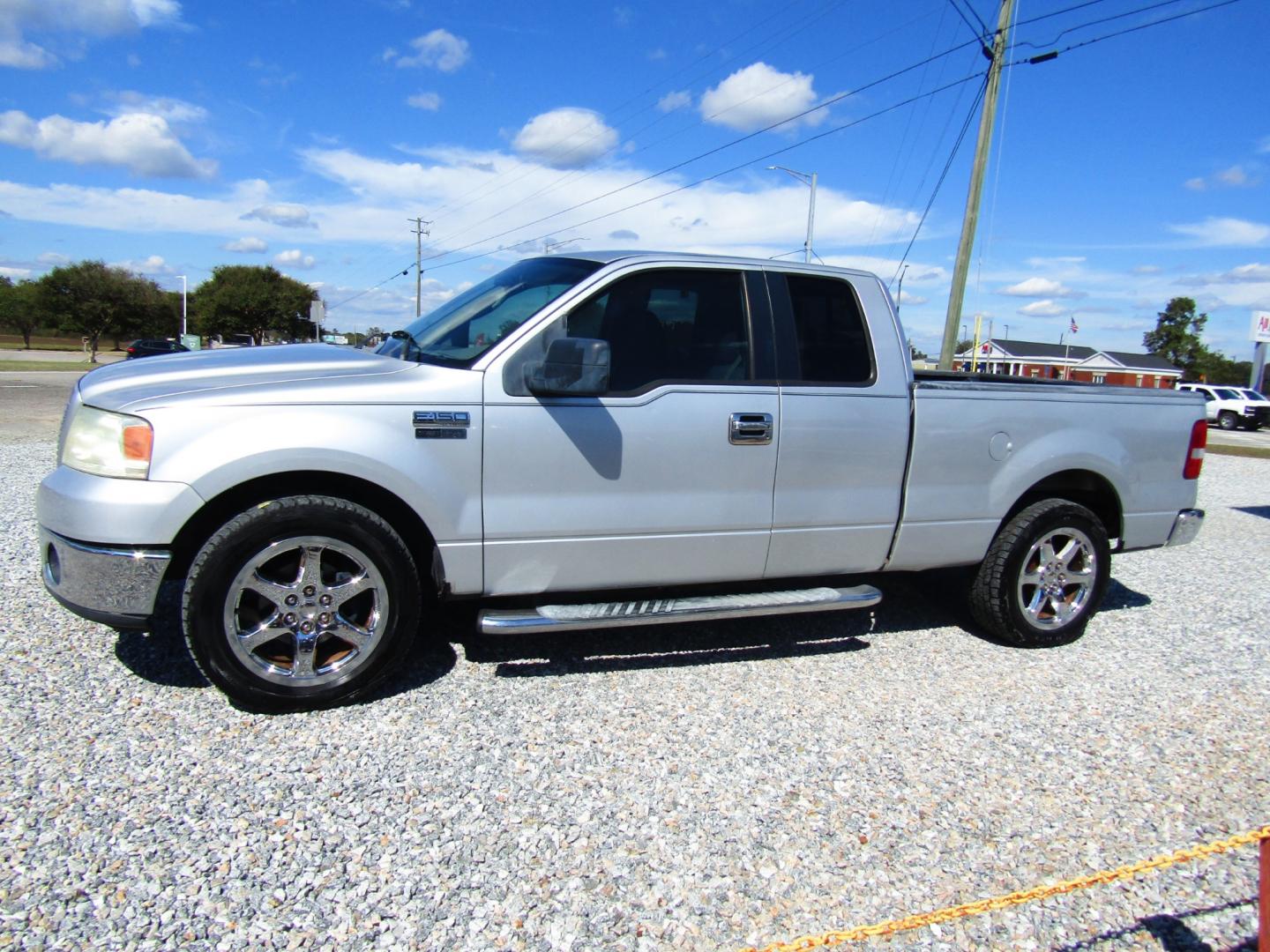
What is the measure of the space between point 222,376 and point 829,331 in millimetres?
2778

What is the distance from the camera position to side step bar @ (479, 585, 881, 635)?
3.56 metres

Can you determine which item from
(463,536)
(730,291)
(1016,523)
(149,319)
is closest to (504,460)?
(463,536)

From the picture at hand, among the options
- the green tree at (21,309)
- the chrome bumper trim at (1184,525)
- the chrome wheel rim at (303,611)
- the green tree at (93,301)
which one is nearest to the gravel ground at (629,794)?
the chrome wheel rim at (303,611)

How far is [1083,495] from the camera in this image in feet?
16.2

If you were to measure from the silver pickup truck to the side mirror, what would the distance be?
0.04ft

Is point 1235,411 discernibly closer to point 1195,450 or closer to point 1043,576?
point 1195,450

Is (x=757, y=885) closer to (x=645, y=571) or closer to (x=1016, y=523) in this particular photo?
(x=645, y=571)

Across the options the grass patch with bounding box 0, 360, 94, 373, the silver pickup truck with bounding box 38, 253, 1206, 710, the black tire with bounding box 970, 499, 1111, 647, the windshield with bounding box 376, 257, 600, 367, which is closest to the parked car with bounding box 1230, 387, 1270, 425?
the silver pickup truck with bounding box 38, 253, 1206, 710

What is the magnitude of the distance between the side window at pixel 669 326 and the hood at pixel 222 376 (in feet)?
2.88

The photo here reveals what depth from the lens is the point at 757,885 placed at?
2.55 meters

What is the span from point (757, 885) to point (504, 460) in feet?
6.14

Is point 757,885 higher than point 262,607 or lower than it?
lower

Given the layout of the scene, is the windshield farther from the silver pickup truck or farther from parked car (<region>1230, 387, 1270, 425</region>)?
parked car (<region>1230, 387, 1270, 425</region>)

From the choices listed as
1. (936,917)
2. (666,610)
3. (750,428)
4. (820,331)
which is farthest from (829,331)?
(936,917)
